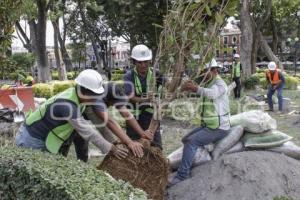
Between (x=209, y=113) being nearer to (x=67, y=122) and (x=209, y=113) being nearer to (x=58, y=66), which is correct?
(x=67, y=122)

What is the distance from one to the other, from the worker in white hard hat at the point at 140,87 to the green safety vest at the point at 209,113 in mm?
508

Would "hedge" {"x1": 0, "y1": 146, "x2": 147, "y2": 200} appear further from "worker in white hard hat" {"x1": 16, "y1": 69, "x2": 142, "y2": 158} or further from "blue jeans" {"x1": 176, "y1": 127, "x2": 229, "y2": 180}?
"blue jeans" {"x1": 176, "y1": 127, "x2": 229, "y2": 180}

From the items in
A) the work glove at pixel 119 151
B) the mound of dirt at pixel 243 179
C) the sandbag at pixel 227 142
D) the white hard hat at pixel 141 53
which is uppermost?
the white hard hat at pixel 141 53

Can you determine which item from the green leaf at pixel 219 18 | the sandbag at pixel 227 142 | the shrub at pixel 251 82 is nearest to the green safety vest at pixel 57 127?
the green leaf at pixel 219 18

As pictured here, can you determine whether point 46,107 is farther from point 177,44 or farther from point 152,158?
point 177,44

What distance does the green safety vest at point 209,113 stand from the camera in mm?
5301

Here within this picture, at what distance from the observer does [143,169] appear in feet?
15.3

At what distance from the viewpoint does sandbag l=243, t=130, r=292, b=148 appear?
5.75 meters

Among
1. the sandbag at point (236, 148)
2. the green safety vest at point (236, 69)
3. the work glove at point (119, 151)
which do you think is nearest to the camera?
the work glove at point (119, 151)

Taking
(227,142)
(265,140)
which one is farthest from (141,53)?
(265,140)

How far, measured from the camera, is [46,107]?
4.54 metres

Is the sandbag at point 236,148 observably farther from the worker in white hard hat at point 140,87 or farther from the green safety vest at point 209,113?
the worker in white hard hat at point 140,87

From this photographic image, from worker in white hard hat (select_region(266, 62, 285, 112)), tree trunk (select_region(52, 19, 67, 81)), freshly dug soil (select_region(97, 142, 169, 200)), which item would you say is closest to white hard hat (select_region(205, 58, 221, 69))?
freshly dug soil (select_region(97, 142, 169, 200))

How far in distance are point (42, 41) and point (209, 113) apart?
55.3 feet
